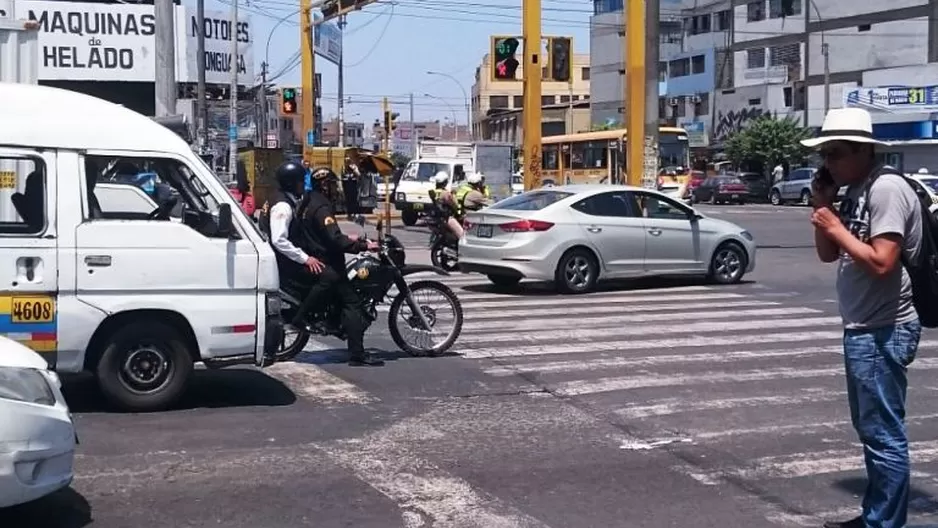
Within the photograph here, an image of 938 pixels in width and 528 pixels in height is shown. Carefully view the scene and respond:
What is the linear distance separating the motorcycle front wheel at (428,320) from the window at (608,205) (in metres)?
5.74

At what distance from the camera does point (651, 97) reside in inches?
914

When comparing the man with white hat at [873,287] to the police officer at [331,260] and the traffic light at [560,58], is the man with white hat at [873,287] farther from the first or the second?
the traffic light at [560,58]

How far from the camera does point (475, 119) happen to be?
12681cm

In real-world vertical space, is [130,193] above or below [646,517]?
above

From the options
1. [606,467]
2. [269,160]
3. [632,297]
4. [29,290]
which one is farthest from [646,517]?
[269,160]

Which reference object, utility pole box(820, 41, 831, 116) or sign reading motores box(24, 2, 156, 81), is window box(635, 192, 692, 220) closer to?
sign reading motores box(24, 2, 156, 81)

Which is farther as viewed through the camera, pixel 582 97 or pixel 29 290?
pixel 582 97

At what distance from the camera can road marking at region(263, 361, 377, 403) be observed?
927cm

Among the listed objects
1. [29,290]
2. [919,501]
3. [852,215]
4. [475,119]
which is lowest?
[919,501]

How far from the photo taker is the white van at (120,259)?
8.15m

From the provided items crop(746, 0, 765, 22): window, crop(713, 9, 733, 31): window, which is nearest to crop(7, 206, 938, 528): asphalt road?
crop(746, 0, 765, 22): window

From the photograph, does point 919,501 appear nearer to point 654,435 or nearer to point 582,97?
point 654,435

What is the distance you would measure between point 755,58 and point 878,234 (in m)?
71.6

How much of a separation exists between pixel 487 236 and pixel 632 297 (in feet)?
7.25
